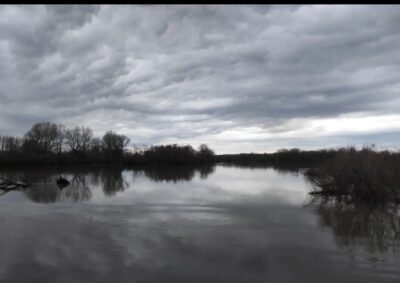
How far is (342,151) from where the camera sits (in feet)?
81.2

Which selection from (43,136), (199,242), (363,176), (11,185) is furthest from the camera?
(43,136)

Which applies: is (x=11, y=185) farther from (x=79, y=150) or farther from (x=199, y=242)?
(x=79, y=150)

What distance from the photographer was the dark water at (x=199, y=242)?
8.86 metres

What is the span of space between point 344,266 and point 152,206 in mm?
12500

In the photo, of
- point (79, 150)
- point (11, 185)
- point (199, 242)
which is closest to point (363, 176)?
point (199, 242)

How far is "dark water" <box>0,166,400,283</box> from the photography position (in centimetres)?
886

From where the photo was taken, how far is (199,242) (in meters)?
11.9

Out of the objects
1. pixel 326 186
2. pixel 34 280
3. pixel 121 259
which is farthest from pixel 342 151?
pixel 34 280

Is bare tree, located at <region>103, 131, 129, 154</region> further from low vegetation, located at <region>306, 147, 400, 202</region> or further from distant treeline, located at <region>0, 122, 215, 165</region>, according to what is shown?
low vegetation, located at <region>306, 147, 400, 202</region>

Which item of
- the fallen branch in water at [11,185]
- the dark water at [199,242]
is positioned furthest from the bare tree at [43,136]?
the dark water at [199,242]

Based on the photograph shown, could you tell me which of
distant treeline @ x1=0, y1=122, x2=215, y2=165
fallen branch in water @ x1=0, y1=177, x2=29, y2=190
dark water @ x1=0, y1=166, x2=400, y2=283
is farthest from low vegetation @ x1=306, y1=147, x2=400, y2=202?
distant treeline @ x1=0, y1=122, x2=215, y2=165

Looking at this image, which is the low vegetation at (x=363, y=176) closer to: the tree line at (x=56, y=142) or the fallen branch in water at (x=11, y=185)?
the fallen branch in water at (x=11, y=185)

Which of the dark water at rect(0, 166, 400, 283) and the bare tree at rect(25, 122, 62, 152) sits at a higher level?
the bare tree at rect(25, 122, 62, 152)

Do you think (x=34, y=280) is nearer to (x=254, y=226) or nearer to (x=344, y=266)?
(x=344, y=266)
